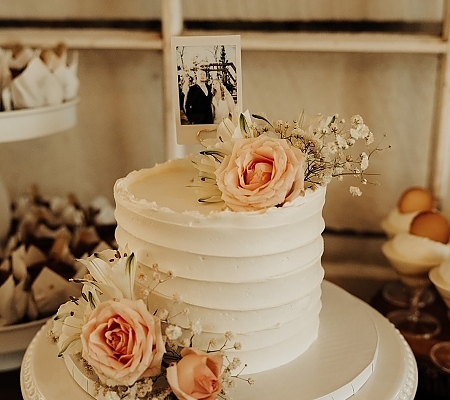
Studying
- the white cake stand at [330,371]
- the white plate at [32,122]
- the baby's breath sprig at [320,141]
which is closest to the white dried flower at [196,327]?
the white cake stand at [330,371]

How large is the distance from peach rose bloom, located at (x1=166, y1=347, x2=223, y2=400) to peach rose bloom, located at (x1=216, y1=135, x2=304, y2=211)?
18cm

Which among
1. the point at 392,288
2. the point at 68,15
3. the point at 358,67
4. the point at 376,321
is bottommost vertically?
the point at 392,288

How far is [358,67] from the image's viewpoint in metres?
1.24

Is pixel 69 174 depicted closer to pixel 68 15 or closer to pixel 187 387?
pixel 68 15

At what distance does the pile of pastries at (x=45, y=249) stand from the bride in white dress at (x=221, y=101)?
1.34 ft

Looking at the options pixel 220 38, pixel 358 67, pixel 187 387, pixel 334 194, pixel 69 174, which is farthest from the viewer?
pixel 69 174

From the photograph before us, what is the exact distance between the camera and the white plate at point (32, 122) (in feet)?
3.32

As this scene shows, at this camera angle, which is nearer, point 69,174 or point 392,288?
point 392,288

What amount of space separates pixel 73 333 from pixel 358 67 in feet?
2.72

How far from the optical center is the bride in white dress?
0.82m

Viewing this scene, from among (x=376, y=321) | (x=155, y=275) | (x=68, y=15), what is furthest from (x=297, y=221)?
(x=68, y=15)

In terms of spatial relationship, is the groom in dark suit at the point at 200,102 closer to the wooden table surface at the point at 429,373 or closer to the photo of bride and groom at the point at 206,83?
the photo of bride and groom at the point at 206,83

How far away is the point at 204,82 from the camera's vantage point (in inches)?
32.4

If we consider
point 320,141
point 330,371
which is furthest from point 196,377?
point 320,141
